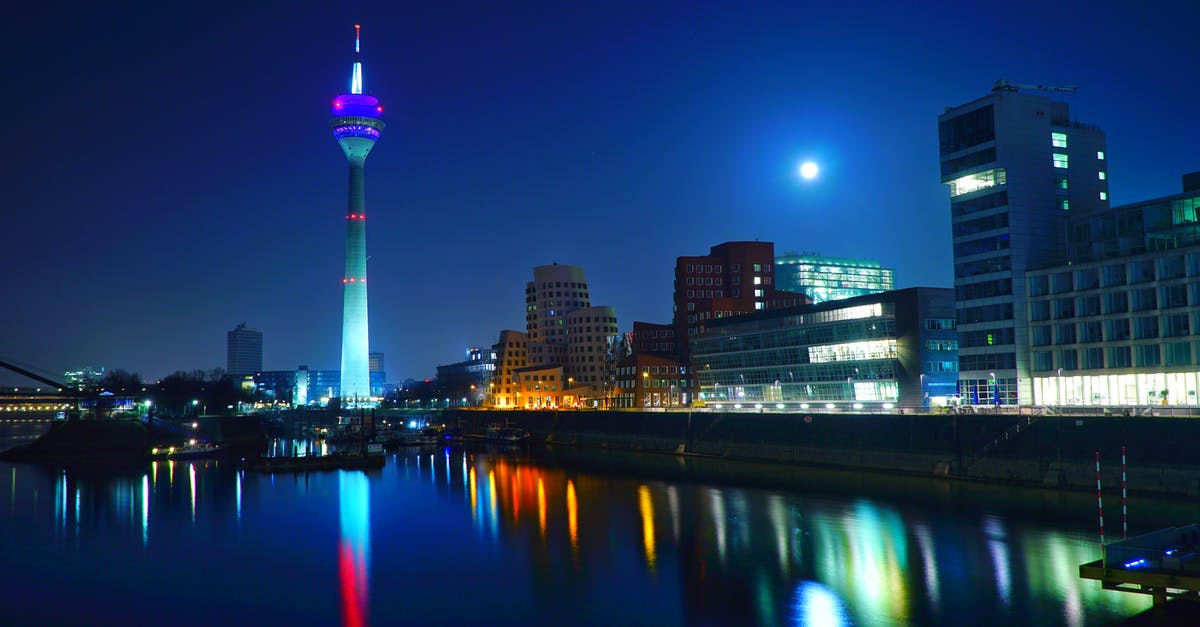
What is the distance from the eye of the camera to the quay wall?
5681cm

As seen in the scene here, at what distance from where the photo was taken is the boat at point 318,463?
337 ft

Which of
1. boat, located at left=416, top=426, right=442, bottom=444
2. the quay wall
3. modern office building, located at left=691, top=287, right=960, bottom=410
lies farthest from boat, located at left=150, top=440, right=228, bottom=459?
modern office building, located at left=691, top=287, right=960, bottom=410

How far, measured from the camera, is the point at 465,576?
145 ft

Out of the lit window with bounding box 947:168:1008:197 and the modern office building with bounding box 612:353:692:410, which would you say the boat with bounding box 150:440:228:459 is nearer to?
the modern office building with bounding box 612:353:692:410

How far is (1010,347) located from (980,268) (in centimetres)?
845

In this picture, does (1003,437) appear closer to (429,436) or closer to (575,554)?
(575,554)

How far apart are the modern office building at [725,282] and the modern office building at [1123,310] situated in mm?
94524

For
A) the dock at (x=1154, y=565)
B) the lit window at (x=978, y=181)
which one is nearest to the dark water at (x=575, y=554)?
the dock at (x=1154, y=565)

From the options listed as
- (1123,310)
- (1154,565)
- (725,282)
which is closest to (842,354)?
(1123,310)

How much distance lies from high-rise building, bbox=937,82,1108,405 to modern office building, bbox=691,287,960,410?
28.7 feet

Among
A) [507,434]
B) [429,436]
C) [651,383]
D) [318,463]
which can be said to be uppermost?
[651,383]

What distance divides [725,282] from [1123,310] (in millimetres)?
112373

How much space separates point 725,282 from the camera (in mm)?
186250

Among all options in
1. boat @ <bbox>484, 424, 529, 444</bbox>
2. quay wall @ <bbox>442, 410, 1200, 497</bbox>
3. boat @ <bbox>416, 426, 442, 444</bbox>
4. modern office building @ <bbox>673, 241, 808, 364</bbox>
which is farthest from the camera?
modern office building @ <bbox>673, 241, 808, 364</bbox>
